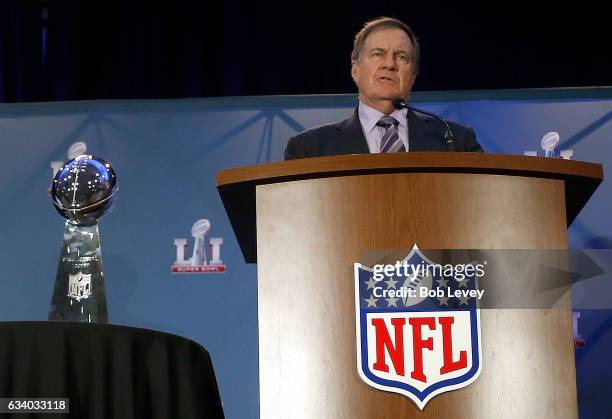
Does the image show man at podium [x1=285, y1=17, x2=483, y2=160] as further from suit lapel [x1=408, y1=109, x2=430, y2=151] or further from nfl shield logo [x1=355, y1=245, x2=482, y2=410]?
nfl shield logo [x1=355, y1=245, x2=482, y2=410]

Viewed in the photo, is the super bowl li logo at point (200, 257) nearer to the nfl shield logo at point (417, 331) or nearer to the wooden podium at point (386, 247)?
the wooden podium at point (386, 247)

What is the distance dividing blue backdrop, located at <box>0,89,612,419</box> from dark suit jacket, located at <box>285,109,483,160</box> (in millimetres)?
869

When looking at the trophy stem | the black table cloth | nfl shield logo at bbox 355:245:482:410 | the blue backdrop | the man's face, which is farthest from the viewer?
the blue backdrop

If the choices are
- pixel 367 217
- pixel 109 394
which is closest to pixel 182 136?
pixel 367 217

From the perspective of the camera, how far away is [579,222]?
315 centimetres

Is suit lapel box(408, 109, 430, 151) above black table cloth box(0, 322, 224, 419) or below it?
above

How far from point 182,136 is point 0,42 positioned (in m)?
1.50

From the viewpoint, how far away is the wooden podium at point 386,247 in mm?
1336

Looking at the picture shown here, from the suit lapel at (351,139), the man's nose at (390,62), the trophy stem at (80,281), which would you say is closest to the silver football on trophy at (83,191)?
the trophy stem at (80,281)

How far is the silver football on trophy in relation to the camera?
2.28 metres

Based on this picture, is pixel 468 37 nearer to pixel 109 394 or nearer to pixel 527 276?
pixel 527 276

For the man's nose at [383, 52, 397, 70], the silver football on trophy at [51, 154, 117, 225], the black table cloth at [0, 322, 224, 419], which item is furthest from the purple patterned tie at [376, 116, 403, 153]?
the black table cloth at [0, 322, 224, 419]

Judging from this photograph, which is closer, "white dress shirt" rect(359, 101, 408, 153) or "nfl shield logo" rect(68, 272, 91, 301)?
"nfl shield logo" rect(68, 272, 91, 301)

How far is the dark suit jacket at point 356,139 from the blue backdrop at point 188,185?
87 centimetres
